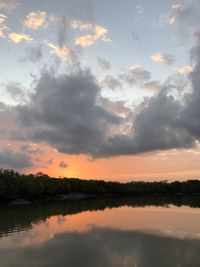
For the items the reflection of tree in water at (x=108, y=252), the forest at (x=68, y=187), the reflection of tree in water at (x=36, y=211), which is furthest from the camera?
the forest at (x=68, y=187)

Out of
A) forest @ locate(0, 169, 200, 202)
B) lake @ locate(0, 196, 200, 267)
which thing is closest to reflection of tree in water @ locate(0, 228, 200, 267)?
lake @ locate(0, 196, 200, 267)

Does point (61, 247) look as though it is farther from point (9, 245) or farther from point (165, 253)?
point (165, 253)

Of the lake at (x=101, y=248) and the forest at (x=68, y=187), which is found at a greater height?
the forest at (x=68, y=187)

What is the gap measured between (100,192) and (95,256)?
134902 mm

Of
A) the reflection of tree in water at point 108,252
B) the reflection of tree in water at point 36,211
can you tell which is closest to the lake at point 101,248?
the reflection of tree in water at point 108,252

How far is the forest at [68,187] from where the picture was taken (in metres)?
92.9

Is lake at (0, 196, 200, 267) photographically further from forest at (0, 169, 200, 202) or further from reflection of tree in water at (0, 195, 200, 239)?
forest at (0, 169, 200, 202)

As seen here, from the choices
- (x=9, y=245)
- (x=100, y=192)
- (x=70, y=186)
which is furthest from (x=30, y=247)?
(x=100, y=192)

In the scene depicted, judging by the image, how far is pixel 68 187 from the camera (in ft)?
454

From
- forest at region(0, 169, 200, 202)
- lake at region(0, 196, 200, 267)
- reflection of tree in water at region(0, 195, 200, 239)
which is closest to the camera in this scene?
lake at region(0, 196, 200, 267)

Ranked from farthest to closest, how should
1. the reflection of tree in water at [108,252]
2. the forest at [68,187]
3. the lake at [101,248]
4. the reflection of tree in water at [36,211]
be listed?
the forest at [68,187], the reflection of tree in water at [36,211], the lake at [101,248], the reflection of tree in water at [108,252]

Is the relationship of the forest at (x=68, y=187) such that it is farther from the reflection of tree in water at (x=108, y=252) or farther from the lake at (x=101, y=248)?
the reflection of tree in water at (x=108, y=252)

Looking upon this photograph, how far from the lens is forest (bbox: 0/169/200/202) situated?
305ft

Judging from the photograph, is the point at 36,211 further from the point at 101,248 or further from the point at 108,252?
the point at 108,252
